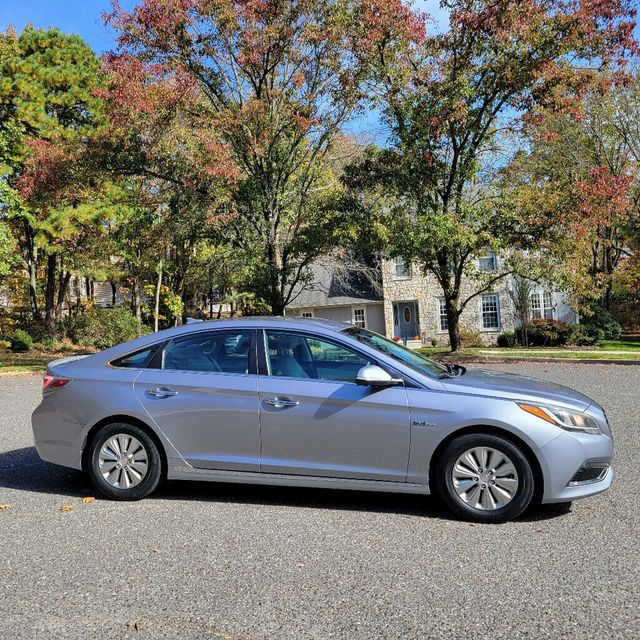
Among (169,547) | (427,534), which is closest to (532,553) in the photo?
(427,534)

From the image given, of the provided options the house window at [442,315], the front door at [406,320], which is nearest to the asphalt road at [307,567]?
the house window at [442,315]

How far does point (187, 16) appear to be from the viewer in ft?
56.6

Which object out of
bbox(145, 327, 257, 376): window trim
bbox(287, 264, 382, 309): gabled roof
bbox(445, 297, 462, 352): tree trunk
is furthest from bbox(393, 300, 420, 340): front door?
→ bbox(145, 327, 257, 376): window trim

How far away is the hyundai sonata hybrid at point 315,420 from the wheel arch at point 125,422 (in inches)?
0.4

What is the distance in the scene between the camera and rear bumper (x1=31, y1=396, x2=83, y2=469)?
18.2 feet

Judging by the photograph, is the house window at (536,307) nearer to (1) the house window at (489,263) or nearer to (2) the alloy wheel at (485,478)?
(1) the house window at (489,263)

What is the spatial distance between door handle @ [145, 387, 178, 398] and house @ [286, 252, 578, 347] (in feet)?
89.5

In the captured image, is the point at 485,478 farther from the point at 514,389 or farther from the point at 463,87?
the point at 463,87

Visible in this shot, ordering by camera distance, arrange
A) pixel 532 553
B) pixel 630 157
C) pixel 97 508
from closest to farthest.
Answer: pixel 532 553
pixel 97 508
pixel 630 157

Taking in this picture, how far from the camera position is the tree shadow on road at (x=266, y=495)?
5.07 meters

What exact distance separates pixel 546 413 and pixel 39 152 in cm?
1950

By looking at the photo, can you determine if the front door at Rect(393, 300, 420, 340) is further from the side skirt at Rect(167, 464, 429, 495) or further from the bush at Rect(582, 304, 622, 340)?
the side skirt at Rect(167, 464, 429, 495)

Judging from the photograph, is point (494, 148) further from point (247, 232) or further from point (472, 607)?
point (472, 607)

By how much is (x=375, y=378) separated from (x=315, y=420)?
591 millimetres
